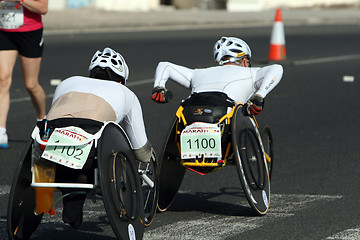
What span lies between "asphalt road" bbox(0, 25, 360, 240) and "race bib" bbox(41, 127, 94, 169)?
0.88 metres

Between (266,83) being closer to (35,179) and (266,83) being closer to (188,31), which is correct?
(35,179)

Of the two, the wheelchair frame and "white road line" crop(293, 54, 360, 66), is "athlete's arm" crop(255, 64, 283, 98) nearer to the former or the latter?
the wheelchair frame

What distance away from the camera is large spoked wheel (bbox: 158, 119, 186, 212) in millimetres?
6625

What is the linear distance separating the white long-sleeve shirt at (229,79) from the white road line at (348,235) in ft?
4.08

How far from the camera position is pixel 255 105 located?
6.38 metres

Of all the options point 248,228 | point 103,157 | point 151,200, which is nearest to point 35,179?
point 103,157

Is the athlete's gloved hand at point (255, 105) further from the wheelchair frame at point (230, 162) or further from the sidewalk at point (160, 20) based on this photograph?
the sidewalk at point (160, 20)

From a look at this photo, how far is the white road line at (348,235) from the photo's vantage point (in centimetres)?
577

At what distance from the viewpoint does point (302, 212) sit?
655 centimetres

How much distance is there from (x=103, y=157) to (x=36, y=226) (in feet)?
2.75

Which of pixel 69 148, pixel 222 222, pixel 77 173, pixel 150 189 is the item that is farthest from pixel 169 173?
pixel 69 148

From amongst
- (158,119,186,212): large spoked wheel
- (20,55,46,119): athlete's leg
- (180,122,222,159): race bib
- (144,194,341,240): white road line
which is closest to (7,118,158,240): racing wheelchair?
(144,194,341,240): white road line

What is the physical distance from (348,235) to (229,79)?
159 centimetres

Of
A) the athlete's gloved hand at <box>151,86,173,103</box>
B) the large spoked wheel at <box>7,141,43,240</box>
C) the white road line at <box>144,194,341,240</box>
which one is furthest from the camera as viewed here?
the athlete's gloved hand at <box>151,86,173,103</box>
